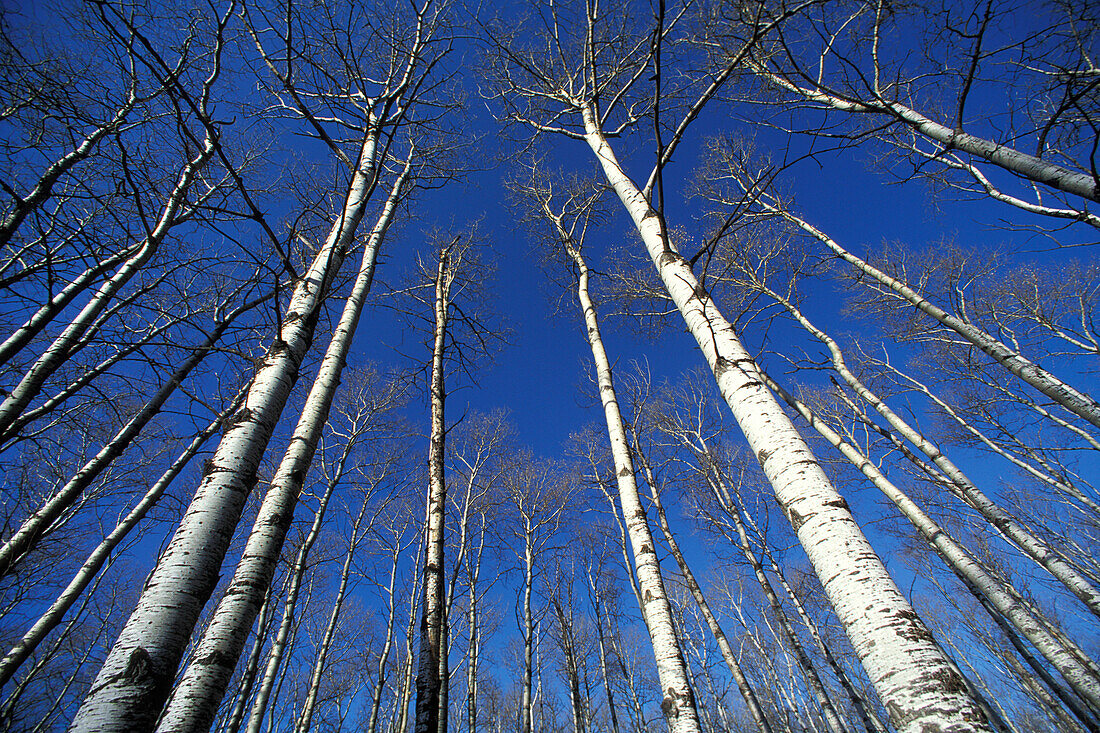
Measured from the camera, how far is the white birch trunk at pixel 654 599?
291 cm

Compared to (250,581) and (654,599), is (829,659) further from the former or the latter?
(250,581)

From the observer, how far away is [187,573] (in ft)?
5.65

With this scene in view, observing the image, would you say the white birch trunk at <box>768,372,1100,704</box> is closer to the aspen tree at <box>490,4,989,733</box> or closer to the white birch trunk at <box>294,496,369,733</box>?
the aspen tree at <box>490,4,989,733</box>

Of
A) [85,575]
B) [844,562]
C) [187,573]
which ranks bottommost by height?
[844,562]

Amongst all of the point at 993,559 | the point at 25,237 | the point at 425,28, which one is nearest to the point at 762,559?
the point at 425,28

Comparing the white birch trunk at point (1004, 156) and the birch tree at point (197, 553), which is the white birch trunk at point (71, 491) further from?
the white birch trunk at point (1004, 156)

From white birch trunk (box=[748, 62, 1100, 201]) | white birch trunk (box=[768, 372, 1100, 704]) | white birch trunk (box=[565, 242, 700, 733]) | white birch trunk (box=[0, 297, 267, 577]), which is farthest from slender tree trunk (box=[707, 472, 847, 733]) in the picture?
white birch trunk (box=[0, 297, 267, 577])

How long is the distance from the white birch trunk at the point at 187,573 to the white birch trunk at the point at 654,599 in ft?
9.60

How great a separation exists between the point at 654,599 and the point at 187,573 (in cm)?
314

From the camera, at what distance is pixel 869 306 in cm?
871

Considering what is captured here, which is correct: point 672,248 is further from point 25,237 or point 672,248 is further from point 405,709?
point 405,709

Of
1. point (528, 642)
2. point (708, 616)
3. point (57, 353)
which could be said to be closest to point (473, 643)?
point (528, 642)

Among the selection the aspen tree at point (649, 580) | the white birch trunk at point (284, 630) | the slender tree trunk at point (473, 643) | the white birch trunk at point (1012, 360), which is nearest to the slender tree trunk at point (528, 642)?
the slender tree trunk at point (473, 643)

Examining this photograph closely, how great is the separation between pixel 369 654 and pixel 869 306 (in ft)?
63.2
